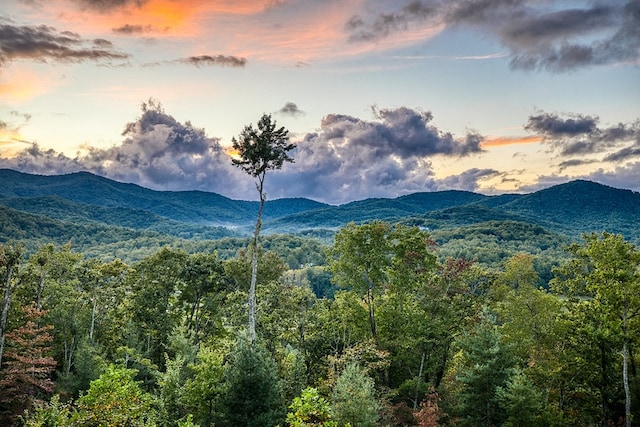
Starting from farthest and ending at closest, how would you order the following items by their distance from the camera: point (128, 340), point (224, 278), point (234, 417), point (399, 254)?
1. point (224, 278)
2. point (128, 340)
3. point (399, 254)
4. point (234, 417)

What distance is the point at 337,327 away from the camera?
33688 mm

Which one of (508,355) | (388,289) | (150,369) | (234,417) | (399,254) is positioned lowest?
(150,369)

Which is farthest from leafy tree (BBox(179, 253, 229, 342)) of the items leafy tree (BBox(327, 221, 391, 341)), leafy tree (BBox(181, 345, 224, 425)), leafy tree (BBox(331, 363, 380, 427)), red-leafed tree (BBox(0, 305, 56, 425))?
leafy tree (BBox(331, 363, 380, 427))

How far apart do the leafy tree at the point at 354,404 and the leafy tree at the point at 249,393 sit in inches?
127

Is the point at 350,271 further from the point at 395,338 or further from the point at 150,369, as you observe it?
the point at 150,369

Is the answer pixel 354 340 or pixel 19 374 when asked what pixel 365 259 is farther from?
pixel 19 374

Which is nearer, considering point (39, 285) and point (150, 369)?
point (150, 369)

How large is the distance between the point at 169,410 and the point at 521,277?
94.4ft

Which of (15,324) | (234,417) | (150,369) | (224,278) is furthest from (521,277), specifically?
(15,324)

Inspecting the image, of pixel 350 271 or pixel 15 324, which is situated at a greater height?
pixel 350 271

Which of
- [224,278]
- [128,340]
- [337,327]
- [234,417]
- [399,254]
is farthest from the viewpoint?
[224,278]

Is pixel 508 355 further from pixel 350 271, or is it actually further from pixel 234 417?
pixel 234 417

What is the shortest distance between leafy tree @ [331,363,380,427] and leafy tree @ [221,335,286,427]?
323 centimetres

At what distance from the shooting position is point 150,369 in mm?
34688
